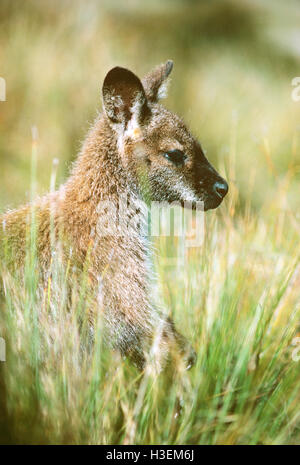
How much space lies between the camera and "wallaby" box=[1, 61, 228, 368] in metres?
2.80

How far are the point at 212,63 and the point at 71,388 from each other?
3.36 metres

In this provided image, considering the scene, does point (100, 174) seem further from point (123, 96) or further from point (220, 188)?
point (220, 188)

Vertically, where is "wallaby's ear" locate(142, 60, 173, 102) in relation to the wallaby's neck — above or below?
above

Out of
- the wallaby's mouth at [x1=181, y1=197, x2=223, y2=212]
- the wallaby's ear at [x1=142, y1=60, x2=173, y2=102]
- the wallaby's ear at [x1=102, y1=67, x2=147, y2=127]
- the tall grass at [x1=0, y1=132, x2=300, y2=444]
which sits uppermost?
the wallaby's ear at [x1=142, y1=60, x2=173, y2=102]

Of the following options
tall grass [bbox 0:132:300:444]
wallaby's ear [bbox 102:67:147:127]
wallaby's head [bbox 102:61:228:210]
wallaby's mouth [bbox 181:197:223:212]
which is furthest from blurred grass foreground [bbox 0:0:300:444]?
wallaby's ear [bbox 102:67:147:127]

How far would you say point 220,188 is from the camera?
11.0 feet

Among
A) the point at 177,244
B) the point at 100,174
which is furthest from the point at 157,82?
the point at 177,244

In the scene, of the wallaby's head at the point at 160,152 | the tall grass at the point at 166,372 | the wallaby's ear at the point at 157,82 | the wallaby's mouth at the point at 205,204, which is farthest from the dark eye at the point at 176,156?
the tall grass at the point at 166,372

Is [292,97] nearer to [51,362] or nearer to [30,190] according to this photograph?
[30,190]

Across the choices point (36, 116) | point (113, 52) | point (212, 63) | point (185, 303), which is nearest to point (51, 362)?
point (185, 303)

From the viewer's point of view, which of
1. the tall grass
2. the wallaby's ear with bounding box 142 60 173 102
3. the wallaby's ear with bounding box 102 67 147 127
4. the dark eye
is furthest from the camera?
the wallaby's ear with bounding box 142 60 173 102

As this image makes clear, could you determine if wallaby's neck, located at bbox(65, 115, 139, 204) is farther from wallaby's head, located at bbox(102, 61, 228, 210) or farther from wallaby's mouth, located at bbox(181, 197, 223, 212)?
wallaby's mouth, located at bbox(181, 197, 223, 212)

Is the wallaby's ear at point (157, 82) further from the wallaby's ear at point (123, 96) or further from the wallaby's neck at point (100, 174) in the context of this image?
the wallaby's neck at point (100, 174)

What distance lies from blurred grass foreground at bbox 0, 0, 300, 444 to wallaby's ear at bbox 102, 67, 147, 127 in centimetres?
42
